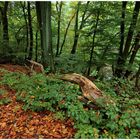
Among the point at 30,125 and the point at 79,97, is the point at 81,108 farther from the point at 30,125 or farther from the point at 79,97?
the point at 30,125

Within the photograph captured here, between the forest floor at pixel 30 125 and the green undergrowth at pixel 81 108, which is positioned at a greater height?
the green undergrowth at pixel 81 108

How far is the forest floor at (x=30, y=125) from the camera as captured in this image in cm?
358

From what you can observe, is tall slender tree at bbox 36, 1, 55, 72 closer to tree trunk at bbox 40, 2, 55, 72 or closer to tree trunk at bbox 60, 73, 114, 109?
tree trunk at bbox 40, 2, 55, 72

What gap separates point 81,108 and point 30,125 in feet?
3.40

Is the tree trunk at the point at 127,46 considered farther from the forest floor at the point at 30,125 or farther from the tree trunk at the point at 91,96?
the forest floor at the point at 30,125

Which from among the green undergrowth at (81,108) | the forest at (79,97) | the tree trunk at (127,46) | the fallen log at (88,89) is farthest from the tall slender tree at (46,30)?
the tree trunk at (127,46)

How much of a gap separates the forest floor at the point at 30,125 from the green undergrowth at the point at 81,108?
0.41 ft

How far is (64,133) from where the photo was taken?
3.60 metres

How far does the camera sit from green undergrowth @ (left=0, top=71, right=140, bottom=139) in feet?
11.5

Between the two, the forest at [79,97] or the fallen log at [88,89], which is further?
the fallen log at [88,89]

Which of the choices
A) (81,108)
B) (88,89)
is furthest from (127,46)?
(81,108)

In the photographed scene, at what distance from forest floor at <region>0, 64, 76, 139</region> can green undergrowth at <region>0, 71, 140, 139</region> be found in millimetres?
124

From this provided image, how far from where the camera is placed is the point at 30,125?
151 inches

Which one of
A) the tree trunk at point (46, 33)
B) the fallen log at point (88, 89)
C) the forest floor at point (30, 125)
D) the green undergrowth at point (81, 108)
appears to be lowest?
the forest floor at point (30, 125)
